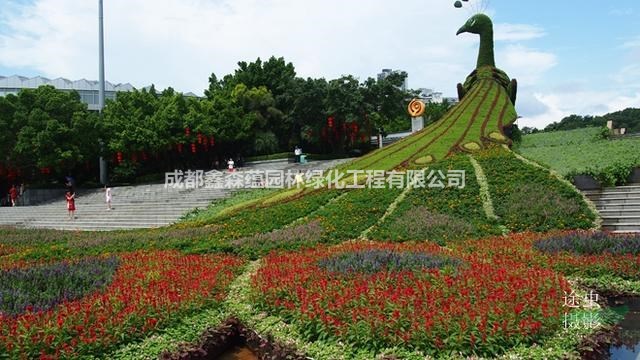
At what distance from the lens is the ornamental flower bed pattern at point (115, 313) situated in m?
4.10

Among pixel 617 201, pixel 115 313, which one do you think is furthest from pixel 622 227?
pixel 115 313

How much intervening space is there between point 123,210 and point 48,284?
1383cm

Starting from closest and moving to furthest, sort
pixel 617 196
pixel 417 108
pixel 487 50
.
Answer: pixel 617 196 → pixel 417 108 → pixel 487 50

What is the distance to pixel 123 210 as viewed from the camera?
18875mm

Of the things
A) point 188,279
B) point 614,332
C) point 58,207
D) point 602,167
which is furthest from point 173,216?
point 614,332

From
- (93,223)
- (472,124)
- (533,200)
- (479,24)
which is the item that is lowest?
(93,223)

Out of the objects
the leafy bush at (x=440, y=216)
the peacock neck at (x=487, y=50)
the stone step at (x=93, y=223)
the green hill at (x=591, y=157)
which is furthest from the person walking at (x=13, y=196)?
the green hill at (x=591, y=157)

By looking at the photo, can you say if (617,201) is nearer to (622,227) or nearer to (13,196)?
(622,227)

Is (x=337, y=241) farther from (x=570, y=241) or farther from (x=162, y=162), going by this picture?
(x=162, y=162)

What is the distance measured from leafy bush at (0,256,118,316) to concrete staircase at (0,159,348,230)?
32.9 feet

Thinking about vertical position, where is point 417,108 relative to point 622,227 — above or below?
above

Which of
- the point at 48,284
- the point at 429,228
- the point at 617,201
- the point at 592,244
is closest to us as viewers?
the point at 48,284

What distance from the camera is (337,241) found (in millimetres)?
9297

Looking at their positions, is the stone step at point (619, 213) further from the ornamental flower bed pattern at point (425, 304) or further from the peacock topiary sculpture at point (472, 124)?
the peacock topiary sculpture at point (472, 124)
